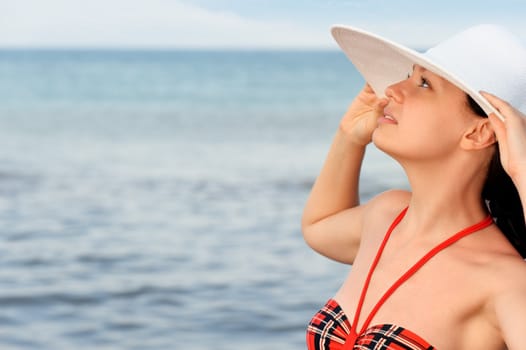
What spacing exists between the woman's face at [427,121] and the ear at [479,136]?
0.04 feet

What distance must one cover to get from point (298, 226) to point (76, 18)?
31.1 metres

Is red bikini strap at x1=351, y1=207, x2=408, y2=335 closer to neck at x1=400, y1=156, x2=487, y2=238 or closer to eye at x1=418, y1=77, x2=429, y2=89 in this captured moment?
neck at x1=400, y1=156, x2=487, y2=238

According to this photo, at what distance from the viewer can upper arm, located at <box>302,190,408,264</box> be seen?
8.52ft

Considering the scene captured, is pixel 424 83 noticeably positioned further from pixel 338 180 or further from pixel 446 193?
pixel 338 180

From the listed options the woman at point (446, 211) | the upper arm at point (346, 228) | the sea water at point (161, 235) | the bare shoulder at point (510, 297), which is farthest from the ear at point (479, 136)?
the sea water at point (161, 235)

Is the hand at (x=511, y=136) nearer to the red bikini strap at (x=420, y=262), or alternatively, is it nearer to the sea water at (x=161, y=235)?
the red bikini strap at (x=420, y=262)

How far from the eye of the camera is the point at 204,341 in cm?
600

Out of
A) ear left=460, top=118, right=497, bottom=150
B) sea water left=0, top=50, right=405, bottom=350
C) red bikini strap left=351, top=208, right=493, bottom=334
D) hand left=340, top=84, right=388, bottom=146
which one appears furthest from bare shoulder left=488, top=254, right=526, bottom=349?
sea water left=0, top=50, right=405, bottom=350

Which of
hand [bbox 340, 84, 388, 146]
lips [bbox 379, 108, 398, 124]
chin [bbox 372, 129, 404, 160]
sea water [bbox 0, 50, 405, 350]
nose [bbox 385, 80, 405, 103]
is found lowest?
chin [bbox 372, 129, 404, 160]

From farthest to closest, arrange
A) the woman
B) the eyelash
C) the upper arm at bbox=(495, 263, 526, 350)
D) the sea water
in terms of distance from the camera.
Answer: the sea water, the eyelash, the woman, the upper arm at bbox=(495, 263, 526, 350)

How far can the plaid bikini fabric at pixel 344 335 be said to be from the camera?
88.8 inches

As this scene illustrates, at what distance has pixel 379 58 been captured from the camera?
8.10 feet

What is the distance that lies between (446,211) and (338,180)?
38 cm

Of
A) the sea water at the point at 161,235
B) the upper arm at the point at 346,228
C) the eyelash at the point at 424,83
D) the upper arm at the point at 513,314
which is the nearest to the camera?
the upper arm at the point at 513,314
